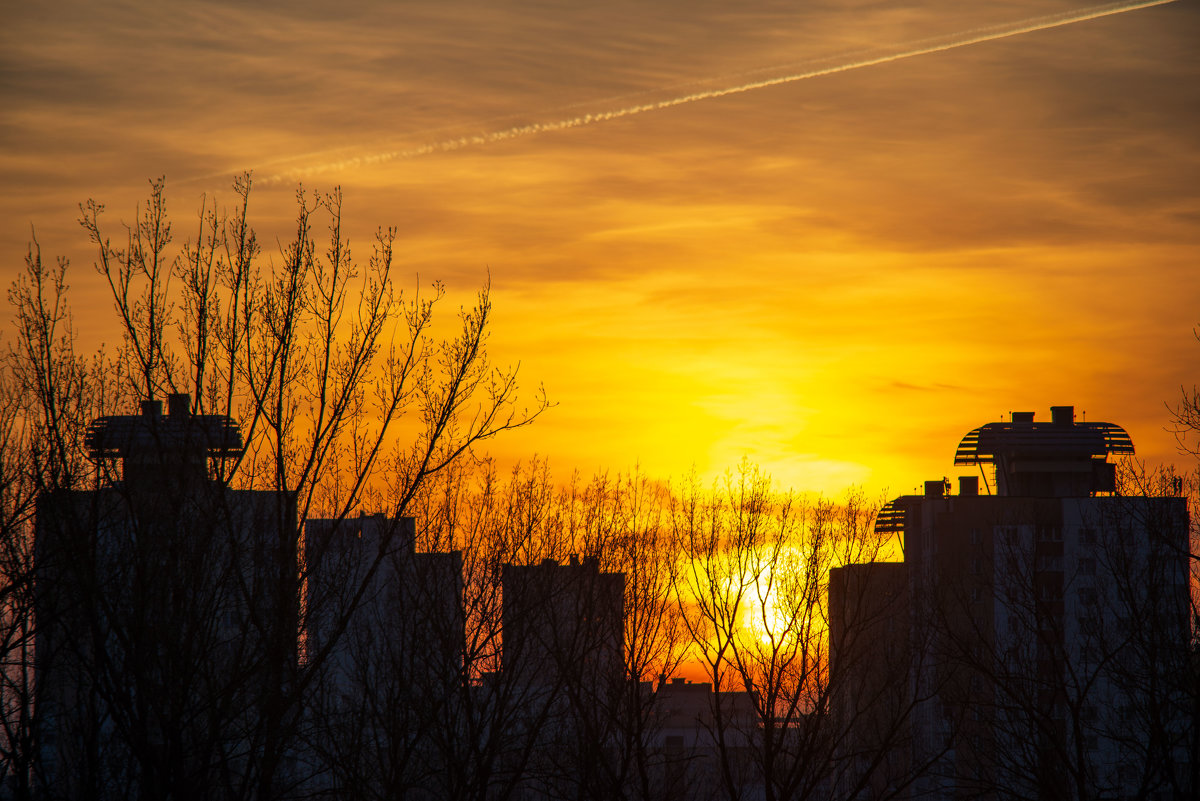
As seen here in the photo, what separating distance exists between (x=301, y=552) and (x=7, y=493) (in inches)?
193

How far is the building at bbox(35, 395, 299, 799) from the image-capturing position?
13047mm

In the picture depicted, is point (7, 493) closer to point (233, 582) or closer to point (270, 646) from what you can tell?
point (233, 582)

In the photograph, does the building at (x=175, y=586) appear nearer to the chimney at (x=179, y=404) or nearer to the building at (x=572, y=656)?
the chimney at (x=179, y=404)

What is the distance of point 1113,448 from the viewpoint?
6531 centimetres

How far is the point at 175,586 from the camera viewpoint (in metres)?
13.6

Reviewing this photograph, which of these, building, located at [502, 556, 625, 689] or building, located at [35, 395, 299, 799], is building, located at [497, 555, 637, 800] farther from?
building, located at [35, 395, 299, 799]

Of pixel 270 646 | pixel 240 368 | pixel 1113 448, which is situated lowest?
pixel 270 646

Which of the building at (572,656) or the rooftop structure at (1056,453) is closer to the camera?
the building at (572,656)

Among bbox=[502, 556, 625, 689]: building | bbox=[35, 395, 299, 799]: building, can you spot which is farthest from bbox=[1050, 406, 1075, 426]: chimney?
bbox=[35, 395, 299, 799]: building

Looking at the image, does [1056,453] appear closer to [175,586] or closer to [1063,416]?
[1063,416]

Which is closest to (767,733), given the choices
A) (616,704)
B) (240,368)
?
(616,704)

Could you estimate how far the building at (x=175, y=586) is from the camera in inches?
514

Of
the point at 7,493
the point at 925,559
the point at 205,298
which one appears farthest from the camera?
the point at 925,559

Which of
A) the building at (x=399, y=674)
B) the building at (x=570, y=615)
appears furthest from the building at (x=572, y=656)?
the building at (x=399, y=674)
